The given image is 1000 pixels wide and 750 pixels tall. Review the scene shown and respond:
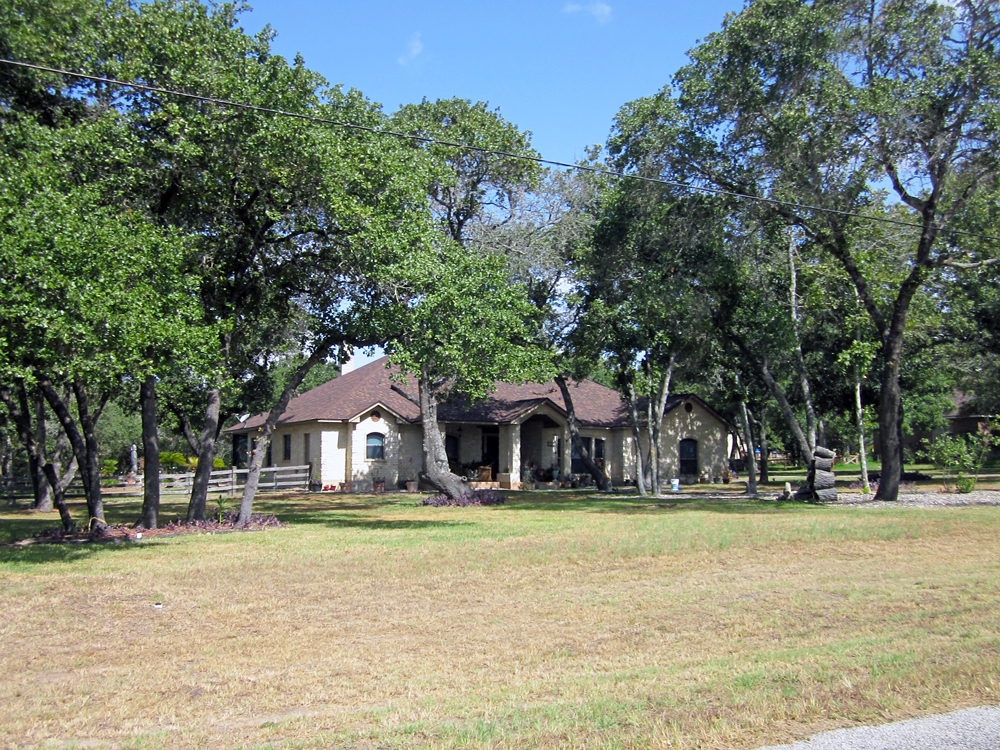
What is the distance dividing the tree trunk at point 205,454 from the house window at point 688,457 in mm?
27545

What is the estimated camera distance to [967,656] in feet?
23.0

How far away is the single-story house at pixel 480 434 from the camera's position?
35469 millimetres

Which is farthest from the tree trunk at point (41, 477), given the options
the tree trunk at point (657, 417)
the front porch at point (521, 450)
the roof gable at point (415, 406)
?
the tree trunk at point (657, 417)

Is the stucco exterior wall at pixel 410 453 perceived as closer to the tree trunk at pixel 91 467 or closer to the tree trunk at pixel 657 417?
the tree trunk at pixel 657 417

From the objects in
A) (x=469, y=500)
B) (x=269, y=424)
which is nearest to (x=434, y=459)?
(x=469, y=500)

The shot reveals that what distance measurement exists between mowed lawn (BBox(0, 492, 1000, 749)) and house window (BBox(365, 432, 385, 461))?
1939 cm

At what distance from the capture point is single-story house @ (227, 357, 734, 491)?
35469 mm

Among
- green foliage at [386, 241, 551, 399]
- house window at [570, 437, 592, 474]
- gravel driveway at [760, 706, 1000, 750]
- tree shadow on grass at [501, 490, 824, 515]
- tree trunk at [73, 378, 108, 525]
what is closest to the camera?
gravel driveway at [760, 706, 1000, 750]

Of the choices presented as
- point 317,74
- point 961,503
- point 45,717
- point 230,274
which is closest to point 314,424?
point 230,274

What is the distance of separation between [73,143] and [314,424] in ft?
73.1

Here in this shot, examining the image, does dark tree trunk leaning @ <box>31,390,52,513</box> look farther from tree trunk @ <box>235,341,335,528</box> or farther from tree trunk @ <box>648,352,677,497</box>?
tree trunk @ <box>648,352,677,497</box>

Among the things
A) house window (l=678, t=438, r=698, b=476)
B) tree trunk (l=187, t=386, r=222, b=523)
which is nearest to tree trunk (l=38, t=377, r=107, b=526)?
tree trunk (l=187, t=386, r=222, b=523)

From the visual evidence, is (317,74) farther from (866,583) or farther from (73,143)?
(866,583)

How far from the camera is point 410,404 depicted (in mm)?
37281
